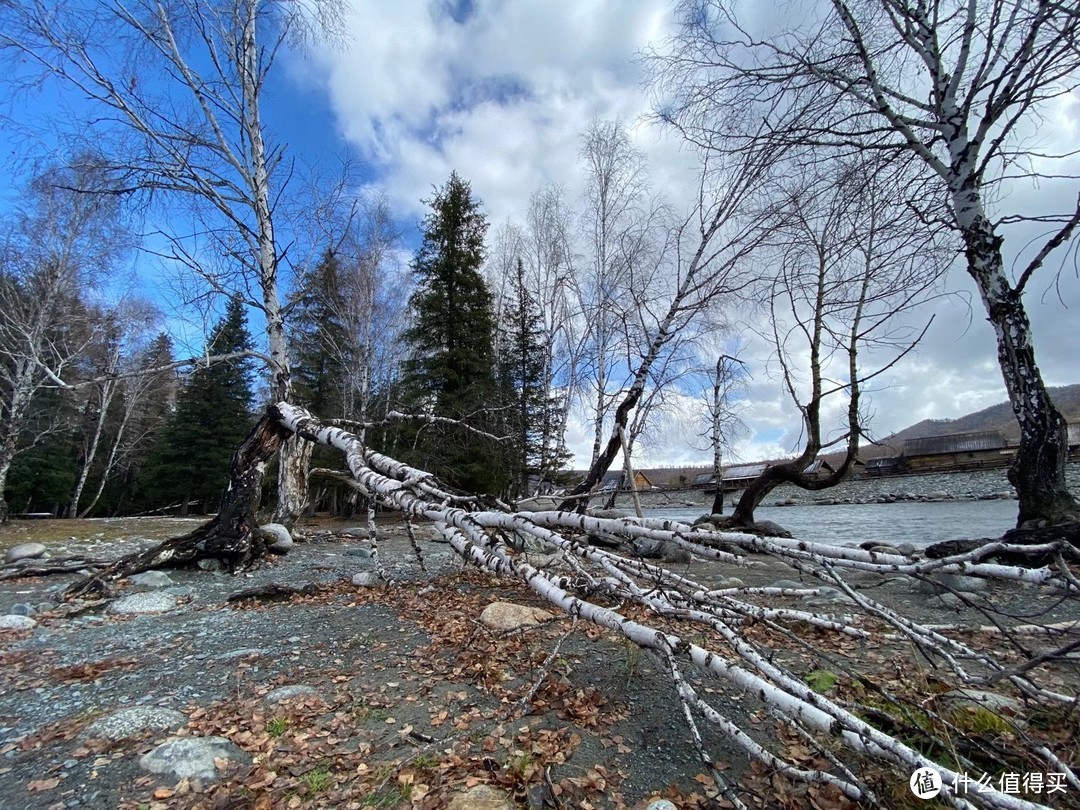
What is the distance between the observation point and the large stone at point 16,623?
3.96m

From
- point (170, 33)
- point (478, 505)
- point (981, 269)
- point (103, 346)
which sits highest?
point (170, 33)

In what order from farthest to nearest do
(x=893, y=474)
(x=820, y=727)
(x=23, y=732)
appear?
(x=893, y=474) < (x=23, y=732) < (x=820, y=727)

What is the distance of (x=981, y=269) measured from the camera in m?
5.67

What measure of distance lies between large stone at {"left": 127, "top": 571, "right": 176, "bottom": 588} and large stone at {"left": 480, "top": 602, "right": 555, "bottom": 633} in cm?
394

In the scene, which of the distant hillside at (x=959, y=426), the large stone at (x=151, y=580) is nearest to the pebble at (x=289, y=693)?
the large stone at (x=151, y=580)

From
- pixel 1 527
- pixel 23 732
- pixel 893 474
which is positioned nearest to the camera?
pixel 23 732

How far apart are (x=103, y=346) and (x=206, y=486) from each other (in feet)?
26.2

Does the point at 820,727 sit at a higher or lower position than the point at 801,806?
higher

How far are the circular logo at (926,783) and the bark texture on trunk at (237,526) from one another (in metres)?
6.92

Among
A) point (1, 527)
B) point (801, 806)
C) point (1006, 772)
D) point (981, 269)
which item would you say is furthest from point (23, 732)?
point (1, 527)

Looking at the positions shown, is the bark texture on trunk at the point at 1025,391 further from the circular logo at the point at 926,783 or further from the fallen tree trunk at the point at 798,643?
the circular logo at the point at 926,783

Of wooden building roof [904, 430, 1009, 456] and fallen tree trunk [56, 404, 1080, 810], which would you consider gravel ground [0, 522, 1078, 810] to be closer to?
fallen tree trunk [56, 404, 1080, 810]

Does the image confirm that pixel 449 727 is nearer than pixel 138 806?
No

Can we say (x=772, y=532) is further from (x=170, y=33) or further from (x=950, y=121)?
(x=170, y=33)
